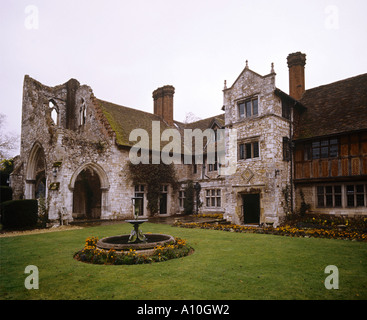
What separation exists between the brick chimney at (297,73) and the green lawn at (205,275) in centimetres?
1298

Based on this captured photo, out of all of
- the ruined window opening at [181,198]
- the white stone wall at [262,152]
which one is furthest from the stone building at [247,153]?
the ruined window opening at [181,198]

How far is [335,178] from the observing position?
1448 centimetres

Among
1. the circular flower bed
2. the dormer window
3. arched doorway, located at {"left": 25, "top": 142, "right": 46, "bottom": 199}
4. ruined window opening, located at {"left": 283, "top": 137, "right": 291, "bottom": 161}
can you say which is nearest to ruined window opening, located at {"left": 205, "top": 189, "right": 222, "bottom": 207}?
ruined window opening, located at {"left": 283, "top": 137, "right": 291, "bottom": 161}

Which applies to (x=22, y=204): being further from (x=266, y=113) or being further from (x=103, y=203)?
(x=266, y=113)

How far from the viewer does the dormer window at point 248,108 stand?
16459mm

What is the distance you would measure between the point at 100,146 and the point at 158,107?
11.2m

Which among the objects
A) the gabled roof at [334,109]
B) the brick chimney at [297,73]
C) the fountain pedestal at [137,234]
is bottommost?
the fountain pedestal at [137,234]

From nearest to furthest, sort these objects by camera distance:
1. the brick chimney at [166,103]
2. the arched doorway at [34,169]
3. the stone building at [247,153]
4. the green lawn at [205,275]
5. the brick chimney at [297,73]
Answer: the green lawn at [205,275], the stone building at [247,153], the brick chimney at [297,73], the arched doorway at [34,169], the brick chimney at [166,103]

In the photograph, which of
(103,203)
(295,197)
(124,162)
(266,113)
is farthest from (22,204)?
(295,197)

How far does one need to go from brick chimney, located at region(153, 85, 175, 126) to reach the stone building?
18.1ft

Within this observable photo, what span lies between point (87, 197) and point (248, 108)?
14217 mm

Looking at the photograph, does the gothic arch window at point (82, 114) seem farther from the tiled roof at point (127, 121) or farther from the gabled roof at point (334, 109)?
the gabled roof at point (334, 109)

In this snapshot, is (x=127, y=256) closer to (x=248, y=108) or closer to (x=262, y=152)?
(x=262, y=152)

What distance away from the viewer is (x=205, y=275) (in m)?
5.88
